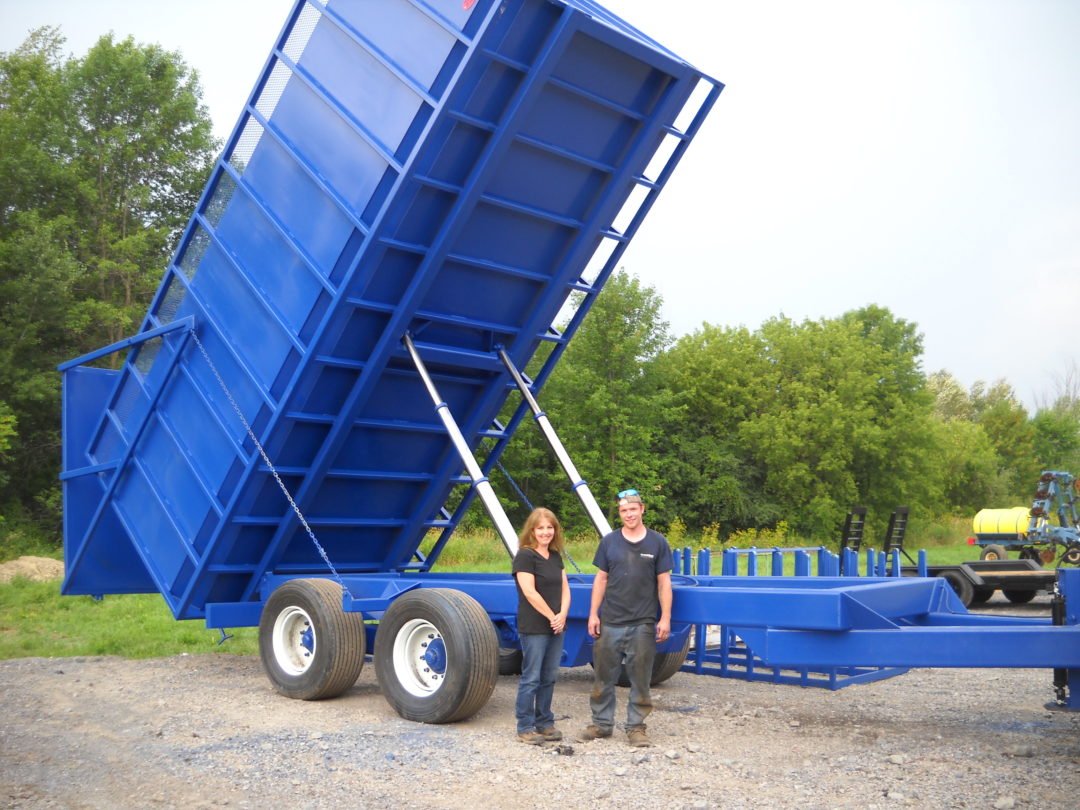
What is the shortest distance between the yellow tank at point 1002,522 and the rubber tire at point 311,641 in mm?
15043

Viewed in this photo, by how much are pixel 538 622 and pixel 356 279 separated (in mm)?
2655

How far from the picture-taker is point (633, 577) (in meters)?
6.16

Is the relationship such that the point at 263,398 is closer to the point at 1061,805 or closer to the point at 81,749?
the point at 81,749

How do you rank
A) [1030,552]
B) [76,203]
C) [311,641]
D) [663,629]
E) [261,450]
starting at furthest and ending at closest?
[76,203]
[1030,552]
[311,641]
[261,450]
[663,629]

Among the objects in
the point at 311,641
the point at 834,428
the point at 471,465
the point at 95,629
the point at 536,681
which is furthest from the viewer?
the point at 834,428

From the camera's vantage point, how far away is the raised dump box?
6.95 metres

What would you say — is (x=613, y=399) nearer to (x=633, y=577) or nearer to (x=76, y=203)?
(x=76, y=203)

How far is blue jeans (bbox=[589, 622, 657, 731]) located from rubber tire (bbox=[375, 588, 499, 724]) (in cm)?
72

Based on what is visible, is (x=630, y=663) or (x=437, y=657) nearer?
(x=630, y=663)

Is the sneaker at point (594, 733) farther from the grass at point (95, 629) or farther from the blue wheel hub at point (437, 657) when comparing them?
the grass at point (95, 629)

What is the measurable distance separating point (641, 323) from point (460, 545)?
2081 cm

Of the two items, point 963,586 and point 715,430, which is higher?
point 715,430

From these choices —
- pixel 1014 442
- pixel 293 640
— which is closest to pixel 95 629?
pixel 293 640

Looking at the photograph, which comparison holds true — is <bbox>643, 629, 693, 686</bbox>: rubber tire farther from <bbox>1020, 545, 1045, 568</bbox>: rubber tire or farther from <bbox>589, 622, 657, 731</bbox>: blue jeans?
<bbox>1020, 545, 1045, 568</bbox>: rubber tire
